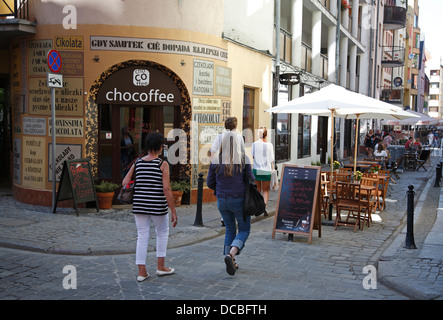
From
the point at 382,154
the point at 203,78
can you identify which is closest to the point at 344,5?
the point at 382,154

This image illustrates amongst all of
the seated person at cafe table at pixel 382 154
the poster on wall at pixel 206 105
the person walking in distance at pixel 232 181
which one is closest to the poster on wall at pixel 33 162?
the poster on wall at pixel 206 105

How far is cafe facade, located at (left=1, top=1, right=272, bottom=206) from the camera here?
10406 mm

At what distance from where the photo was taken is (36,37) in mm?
10648

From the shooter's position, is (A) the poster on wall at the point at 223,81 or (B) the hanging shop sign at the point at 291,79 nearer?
(A) the poster on wall at the point at 223,81

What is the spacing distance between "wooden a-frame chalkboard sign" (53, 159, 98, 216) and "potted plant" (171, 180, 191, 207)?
1.77 metres

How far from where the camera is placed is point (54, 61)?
9.73 meters

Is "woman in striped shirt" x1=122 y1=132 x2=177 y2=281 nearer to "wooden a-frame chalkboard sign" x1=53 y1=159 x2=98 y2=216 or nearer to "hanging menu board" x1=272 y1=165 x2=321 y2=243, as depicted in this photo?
"hanging menu board" x1=272 y1=165 x2=321 y2=243

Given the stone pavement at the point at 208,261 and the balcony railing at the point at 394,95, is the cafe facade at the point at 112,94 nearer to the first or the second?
the stone pavement at the point at 208,261

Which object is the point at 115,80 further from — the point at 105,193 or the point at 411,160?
the point at 411,160

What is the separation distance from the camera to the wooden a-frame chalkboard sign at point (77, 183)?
9.67 metres

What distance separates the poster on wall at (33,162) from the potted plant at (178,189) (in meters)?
2.98

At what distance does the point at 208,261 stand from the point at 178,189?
435 cm

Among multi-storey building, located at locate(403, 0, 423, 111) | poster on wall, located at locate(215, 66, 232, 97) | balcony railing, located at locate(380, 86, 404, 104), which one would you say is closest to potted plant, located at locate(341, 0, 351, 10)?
balcony railing, located at locate(380, 86, 404, 104)
